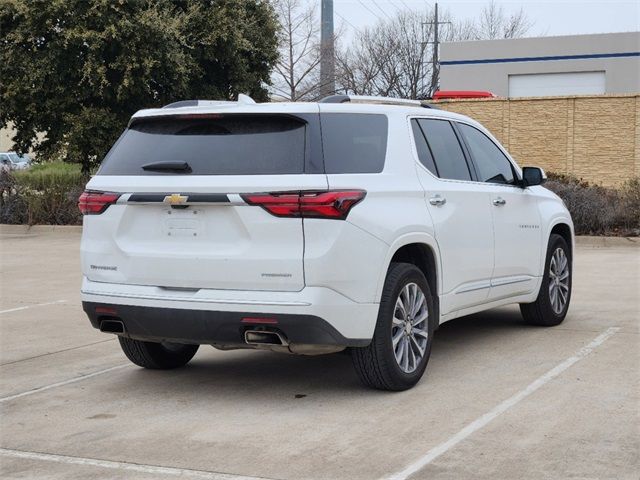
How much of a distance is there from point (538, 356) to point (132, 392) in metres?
3.10

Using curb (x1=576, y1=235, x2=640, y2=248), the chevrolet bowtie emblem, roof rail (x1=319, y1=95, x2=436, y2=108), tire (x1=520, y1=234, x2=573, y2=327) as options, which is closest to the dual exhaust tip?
the chevrolet bowtie emblem

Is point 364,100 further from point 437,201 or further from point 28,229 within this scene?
point 28,229

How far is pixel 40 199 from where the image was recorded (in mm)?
22703

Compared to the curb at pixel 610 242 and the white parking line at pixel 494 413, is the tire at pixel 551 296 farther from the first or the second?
the curb at pixel 610 242

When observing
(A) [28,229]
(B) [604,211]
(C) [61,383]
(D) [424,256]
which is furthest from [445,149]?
(A) [28,229]

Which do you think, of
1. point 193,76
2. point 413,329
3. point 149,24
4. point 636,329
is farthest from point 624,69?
point 413,329

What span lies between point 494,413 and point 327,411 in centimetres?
99

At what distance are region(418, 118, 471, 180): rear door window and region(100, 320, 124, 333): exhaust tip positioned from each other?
8.12 ft

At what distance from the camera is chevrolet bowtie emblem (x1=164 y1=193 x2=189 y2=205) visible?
241 inches

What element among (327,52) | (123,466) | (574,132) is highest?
(327,52)

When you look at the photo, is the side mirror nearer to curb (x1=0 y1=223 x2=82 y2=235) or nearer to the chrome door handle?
the chrome door handle

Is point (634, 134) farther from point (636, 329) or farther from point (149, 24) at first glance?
point (636, 329)

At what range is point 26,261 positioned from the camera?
16094mm

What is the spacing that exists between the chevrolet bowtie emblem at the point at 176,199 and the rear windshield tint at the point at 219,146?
0.18m
